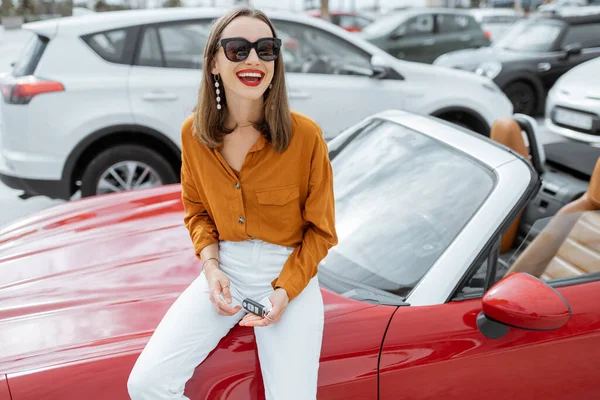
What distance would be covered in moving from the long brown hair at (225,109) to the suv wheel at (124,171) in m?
3.07

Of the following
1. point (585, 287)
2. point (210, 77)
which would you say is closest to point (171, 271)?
point (210, 77)

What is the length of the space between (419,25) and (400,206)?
34.0ft

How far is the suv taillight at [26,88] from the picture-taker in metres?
4.50

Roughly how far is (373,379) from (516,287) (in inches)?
19.1

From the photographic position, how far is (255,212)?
6.04 feet

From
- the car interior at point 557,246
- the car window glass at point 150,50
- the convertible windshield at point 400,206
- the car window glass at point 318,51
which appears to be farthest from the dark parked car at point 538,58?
the convertible windshield at point 400,206

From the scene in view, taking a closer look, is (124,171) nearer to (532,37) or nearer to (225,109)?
(225,109)

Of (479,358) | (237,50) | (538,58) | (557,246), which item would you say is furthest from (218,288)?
(538,58)

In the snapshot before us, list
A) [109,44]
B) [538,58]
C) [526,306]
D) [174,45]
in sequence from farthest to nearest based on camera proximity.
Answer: [538,58]
[174,45]
[109,44]
[526,306]

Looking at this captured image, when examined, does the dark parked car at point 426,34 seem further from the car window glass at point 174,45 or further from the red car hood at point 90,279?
the red car hood at point 90,279

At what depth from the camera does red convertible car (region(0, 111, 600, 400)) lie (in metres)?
1.70

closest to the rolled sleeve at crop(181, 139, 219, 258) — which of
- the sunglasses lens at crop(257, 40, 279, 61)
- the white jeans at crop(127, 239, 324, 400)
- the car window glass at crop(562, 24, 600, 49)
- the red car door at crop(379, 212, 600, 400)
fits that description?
the white jeans at crop(127, 239, 324, 400)

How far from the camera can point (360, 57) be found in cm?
550

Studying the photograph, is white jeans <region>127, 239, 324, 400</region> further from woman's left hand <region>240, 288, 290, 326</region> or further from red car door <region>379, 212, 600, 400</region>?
red car door <region>379, 212, 600, 400</region>
